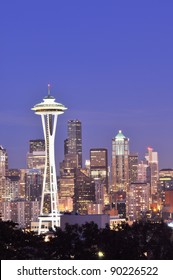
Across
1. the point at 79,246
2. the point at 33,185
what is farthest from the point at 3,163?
the point at 79,246

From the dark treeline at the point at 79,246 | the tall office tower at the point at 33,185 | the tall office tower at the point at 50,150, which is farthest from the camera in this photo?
the tall office tower at the point at 33,185

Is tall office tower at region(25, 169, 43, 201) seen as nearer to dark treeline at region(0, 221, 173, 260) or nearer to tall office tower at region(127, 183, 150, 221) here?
tall office tower at region(127, 183, 150, 221)

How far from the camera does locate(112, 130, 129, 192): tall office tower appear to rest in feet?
315

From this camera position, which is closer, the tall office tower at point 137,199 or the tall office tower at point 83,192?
the tall office tower at point 137,199

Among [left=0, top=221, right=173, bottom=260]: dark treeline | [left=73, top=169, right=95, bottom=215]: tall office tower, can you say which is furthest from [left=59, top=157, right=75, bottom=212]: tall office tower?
[left=0, top=221, right=173, bottom=260]: dark treeline

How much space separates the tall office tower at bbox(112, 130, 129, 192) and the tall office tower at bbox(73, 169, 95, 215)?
4713 millimetres

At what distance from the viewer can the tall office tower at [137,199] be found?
83.5 metres

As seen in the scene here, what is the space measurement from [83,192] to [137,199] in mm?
6499

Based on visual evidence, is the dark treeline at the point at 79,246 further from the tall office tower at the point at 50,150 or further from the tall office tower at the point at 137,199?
the tall office tower at the point at 137,199

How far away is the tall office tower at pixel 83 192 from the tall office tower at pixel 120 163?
4.71 meters

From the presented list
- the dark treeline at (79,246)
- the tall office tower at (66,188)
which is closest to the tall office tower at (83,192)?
the tall office tower at (66,188)

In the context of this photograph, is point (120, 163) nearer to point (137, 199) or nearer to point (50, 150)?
point (137, 199)

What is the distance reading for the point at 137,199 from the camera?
8800 centimetres
